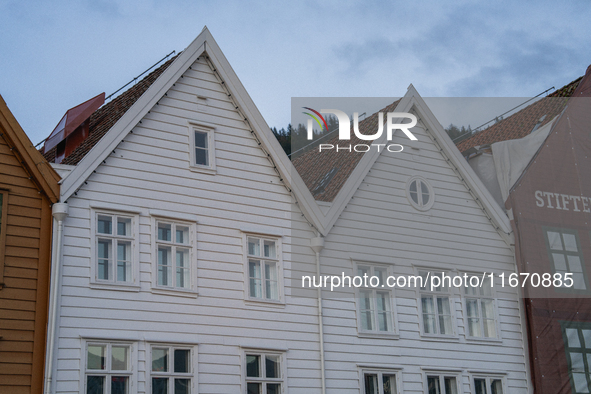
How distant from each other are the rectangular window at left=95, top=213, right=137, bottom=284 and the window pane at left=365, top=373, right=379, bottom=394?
276 inches

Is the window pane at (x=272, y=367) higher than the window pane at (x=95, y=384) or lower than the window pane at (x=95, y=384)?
higher

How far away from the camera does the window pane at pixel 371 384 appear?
2045cm

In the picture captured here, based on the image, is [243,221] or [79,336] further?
[243,221]

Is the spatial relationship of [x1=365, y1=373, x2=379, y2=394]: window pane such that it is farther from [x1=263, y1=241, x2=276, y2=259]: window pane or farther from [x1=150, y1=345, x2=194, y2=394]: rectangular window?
[x1=150, y1=345, x2=194, y2=394]: rectangular window

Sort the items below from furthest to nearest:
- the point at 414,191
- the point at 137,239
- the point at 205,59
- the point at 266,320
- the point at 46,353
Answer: the point at 414,191 < the point at 205,59 < the point at 266,320 < the point at 137,239 < the point at 46,353

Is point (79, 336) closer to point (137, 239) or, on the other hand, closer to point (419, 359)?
point (137, 239)

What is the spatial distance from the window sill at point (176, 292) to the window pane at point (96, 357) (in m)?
1.84

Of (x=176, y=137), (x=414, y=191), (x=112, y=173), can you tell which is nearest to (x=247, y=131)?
(x=176, y=137)

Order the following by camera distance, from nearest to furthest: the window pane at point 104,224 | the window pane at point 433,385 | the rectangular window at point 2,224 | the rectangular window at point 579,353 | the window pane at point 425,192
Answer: the rectangular window at point 2,224 < the window pane at point 104,224 < the window pane at point 433,385 < the rectangular window at point 579,353 < the window pane at point 425,192

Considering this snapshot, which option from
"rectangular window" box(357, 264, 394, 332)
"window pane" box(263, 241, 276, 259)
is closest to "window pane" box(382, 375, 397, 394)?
"rectangular window" box(357, 264, 394, 332)

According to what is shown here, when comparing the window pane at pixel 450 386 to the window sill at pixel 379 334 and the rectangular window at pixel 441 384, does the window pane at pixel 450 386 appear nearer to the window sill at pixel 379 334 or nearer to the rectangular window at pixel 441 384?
the rectangular window at pixel 441 384

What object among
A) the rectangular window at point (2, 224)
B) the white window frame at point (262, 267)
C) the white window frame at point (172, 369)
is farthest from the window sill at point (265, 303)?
the rectangular window at point (2, 224)

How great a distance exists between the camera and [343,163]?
79.9 ft

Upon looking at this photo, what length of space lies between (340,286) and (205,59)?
23.8 feet
